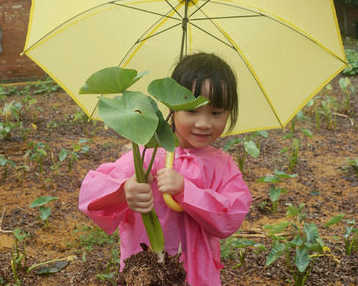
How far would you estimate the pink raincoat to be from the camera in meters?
1.38

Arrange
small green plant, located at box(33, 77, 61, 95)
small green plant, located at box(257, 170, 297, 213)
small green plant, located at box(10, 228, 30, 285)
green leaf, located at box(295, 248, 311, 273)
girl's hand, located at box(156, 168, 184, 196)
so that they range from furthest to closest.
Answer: small green plant, located at box(33, 77, 61, 95), small green plant, located at box(257, 170, 297, 213), small green plant, located at box(10, 228, 30, 285), green leaf, located at box(295, 248, 311, 273), girl's hand, located at box(156, 168, 184, 196)

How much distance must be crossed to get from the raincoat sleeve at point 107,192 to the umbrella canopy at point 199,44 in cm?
41

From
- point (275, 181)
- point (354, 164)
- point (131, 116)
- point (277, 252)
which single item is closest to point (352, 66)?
point (354, 164)

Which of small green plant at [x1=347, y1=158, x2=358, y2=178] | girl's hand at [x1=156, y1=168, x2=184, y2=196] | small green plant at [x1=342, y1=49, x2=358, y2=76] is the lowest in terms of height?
small green plant at [x1=347, y1=158, x2=358, y2=178]

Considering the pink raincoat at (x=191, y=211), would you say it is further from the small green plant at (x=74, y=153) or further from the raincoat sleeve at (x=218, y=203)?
the small green plant at (x=74, y=153)

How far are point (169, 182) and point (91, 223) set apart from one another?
1.79 metres

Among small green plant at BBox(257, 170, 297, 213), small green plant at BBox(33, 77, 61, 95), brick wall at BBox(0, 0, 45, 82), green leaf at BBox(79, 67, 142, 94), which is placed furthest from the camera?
brick wall at BBox(0, 0, 45, 82)

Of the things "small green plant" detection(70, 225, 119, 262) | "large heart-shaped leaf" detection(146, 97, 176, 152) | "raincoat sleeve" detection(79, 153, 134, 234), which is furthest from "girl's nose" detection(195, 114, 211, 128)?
"small green plant" detection(70, 225, 119, 262)

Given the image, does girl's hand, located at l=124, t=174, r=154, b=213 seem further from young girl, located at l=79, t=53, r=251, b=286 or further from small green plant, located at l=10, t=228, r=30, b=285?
small green plant, located at l=10, t=228, r=30, b=285

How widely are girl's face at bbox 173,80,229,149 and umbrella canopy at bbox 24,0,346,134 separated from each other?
30 centimetres

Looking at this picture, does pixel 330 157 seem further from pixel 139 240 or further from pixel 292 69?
pixel 139 240

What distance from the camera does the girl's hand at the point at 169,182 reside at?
1.30 meters

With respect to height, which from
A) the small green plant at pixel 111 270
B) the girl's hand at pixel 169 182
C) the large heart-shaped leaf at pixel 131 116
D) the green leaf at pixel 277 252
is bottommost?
the small green plant at pixel 111 270

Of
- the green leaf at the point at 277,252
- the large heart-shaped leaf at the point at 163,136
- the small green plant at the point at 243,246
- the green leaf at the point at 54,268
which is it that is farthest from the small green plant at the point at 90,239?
the large heart-shaped leaf at the point at 163,136
